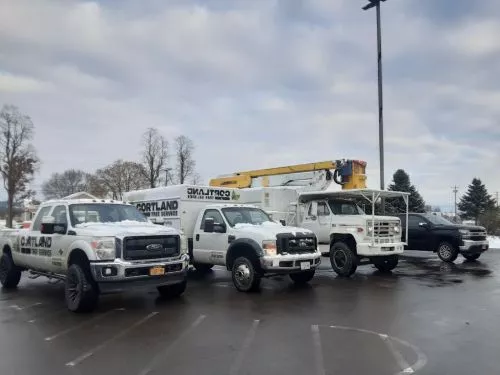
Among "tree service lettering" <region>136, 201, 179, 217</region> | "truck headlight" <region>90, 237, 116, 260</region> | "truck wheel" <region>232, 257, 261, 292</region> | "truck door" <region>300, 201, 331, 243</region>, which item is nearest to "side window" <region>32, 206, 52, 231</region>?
"truck headlight" <region>90, 237, 116, 260</region>

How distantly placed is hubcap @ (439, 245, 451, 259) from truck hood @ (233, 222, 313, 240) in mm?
8057

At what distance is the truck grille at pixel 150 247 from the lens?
8625mm

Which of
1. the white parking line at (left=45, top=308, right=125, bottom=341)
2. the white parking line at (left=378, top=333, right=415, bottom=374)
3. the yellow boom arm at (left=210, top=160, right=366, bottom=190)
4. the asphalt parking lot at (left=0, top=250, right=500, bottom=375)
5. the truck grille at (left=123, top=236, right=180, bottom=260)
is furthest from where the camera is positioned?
the yellow boom arm at (left=210, top=160, right=366, bottom=190)

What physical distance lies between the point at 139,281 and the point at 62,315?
1444 millimetres

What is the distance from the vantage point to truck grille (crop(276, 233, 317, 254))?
10.6 metres

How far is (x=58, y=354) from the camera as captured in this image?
6.07 m

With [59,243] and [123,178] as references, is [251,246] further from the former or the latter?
[123,178]

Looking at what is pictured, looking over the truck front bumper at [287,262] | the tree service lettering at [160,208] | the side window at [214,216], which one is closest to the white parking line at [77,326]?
the truck front bumper at [287,262]

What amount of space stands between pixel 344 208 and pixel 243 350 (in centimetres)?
897

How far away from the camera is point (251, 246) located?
10625mm

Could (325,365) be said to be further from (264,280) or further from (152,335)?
(264,280)

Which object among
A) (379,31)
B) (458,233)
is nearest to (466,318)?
(458,233)

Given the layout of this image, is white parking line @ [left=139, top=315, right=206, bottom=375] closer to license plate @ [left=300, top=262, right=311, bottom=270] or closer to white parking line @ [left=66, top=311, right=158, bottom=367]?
white parking line @ [left=66, top=311, right=158, bottom=367]

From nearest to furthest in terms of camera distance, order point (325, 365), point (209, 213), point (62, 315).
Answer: point (325, 365)
point (62, 315)
point (209, 213)
